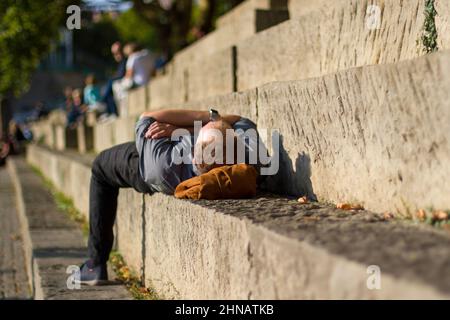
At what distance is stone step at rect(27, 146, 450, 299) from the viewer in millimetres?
2139

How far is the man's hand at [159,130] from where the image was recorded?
4.72m

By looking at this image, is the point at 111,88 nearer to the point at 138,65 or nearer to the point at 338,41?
the point at 138,65

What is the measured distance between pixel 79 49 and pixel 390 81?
7569cm

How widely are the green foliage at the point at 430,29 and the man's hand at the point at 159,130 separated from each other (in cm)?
176

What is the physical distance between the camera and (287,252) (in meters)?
2.57

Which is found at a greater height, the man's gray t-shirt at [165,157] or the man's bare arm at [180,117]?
the man's bare arm at [180,117]

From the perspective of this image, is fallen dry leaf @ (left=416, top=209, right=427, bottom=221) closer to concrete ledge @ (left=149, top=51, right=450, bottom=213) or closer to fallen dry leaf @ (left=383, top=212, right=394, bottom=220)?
concrete ledge @ (left=149, top=51, right=450, bottom=213)

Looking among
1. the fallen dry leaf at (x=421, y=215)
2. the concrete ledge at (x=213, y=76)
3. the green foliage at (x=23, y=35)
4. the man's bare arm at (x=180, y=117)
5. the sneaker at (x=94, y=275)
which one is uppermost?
the green foliage at (x=23, y=35)

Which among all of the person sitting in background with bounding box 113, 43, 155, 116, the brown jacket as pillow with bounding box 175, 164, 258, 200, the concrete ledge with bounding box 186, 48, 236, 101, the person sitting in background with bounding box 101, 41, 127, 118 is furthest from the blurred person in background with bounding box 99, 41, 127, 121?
the brown jacket as pillow with bounding box 175, 164, 258, 200

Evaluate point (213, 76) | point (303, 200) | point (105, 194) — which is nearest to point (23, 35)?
point (213, 76)

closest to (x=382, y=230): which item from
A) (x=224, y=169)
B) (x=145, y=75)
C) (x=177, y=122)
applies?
(x=224, y=169)

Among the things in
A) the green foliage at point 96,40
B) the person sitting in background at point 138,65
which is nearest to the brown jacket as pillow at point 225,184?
the person sitting in background at point 138,65

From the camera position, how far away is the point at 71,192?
10.1 m

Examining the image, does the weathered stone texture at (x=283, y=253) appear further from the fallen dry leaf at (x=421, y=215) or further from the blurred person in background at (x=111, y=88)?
the blurred person in background at (x=111, y=88)
